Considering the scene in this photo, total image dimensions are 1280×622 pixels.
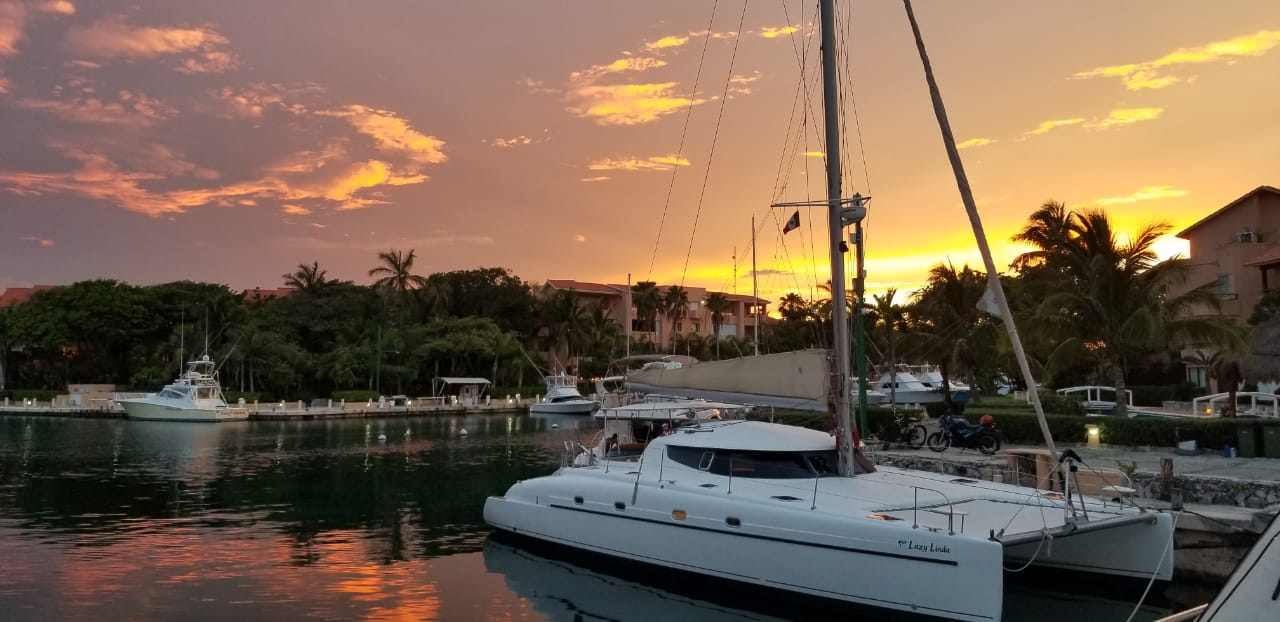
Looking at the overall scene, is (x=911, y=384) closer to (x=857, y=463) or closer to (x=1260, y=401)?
(x=1260, y=401)

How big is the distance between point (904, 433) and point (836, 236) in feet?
37.1

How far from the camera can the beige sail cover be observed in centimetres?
1326

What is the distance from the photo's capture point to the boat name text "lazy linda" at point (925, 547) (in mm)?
9773

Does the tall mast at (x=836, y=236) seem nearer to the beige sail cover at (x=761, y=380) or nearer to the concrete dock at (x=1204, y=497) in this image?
the beige sail cover at (x=761, y=380)

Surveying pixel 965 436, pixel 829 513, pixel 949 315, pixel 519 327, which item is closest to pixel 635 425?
pixel 965 436

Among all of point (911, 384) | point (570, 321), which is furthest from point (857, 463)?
point (570, 321)

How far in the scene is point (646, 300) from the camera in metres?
94.1

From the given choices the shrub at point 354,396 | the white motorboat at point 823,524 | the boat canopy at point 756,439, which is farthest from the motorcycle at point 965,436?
the shrub at point 354,396

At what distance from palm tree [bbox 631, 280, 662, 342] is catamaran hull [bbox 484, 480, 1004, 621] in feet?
263

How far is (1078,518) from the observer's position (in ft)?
35.8

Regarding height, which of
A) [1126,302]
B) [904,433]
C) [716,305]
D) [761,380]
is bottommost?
[904,433]

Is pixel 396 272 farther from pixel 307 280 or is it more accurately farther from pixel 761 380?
pixel 761 380

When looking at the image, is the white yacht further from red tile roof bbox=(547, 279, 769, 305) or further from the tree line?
red tile roof bbox=(547, 279, 769, 305)

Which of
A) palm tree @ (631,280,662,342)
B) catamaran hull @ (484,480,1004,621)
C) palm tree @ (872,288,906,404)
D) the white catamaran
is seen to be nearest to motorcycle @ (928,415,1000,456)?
the white catamaran
